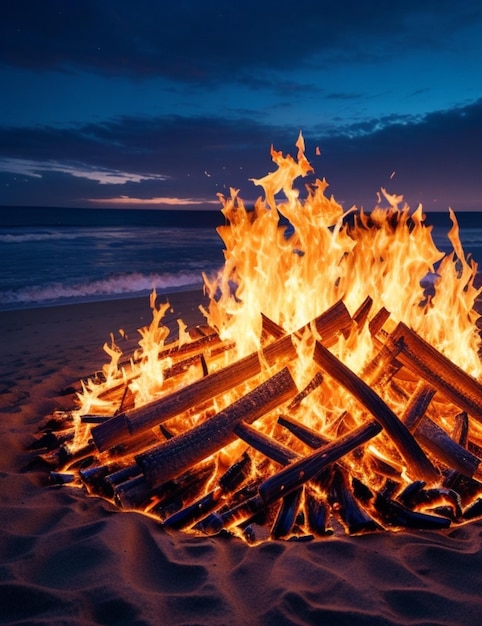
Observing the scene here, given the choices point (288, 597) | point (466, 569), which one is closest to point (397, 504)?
point (466, 569)

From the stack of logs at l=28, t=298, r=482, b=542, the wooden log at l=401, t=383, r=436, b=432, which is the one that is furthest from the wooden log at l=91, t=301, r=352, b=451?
the wooden log at l=401, t=383, r=436, b=432

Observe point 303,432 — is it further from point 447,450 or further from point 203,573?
point 203,573

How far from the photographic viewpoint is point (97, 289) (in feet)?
51.5

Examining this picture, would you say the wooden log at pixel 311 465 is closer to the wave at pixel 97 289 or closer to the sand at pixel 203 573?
the sand at pixel 203 573

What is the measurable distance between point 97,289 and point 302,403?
12.8 metres

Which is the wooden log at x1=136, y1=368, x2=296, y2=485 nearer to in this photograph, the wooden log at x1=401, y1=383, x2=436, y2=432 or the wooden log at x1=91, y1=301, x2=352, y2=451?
the wooden log at x1=91, y1=301, x2=352, y2=451

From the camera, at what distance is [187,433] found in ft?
11.6

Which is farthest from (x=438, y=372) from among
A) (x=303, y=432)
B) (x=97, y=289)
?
(x=97, y=289)

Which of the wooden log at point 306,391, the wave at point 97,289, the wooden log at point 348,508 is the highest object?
the wave at point 97,289

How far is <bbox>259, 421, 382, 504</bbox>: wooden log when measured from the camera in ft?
10.2

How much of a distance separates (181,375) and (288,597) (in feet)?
8.25

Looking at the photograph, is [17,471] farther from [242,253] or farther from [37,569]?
[242,253]

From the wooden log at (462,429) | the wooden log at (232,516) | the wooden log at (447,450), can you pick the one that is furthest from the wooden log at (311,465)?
the wooden log at (462,429)

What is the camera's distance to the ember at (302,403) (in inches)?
128
